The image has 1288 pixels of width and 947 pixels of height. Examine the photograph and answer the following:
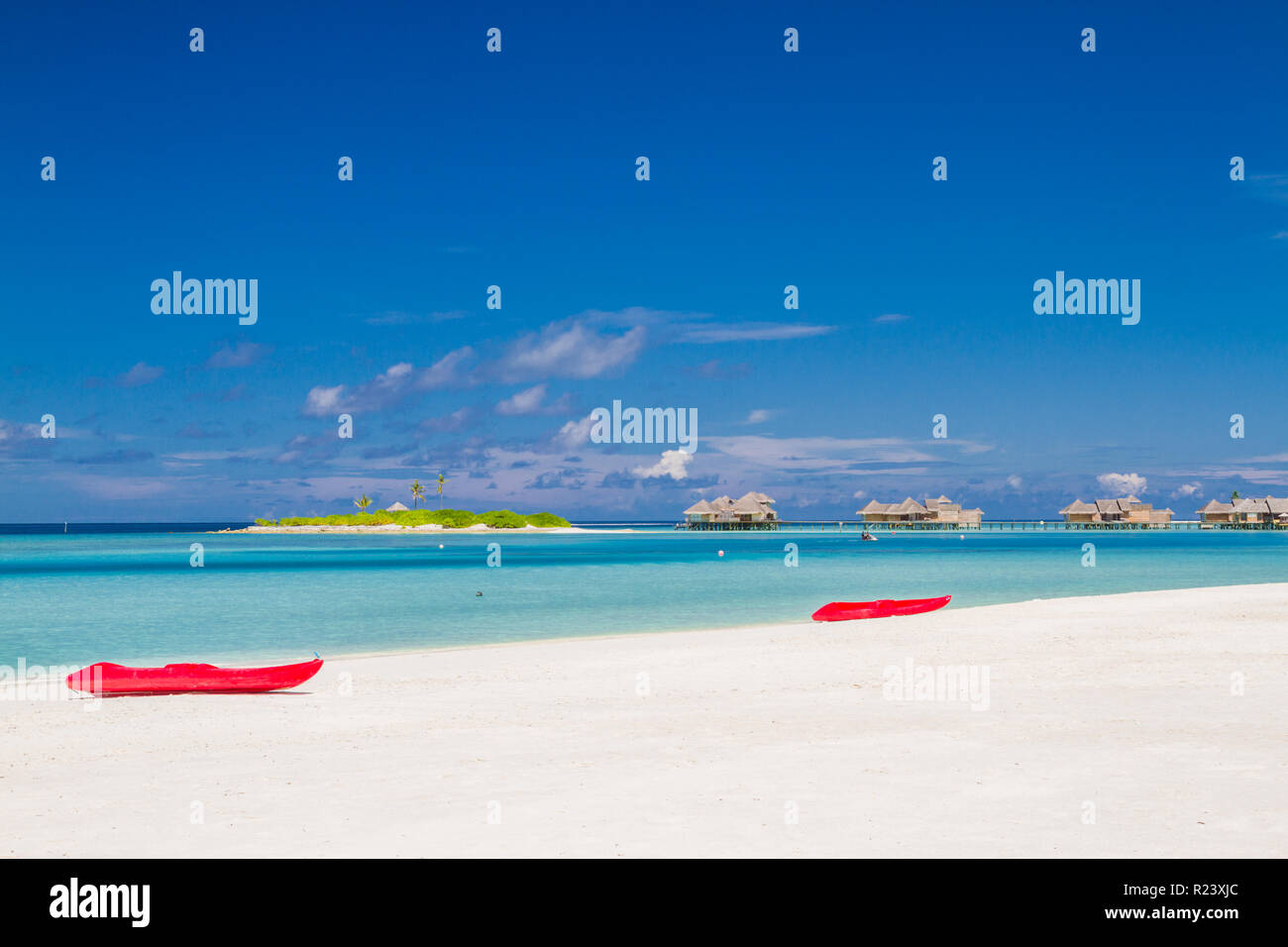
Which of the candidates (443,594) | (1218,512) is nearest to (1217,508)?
(1218,512)

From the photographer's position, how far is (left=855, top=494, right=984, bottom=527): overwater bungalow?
172625 mm

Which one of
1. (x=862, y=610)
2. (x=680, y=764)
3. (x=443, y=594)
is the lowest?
(x=443, y=594)

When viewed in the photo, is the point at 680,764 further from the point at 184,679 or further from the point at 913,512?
the point at 913,512

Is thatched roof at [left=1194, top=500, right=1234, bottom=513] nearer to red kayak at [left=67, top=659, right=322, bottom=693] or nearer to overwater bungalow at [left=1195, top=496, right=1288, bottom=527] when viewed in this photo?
overwater bungalow at [left=1195, top=496, right=1288, bottom=527]

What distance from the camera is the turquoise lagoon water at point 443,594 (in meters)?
27.8

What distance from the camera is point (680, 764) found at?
10.2 meters

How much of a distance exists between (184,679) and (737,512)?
6382 inches

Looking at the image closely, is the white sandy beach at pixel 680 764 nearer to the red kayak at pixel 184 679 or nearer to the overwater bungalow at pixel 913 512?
the red kayak at pixel 184 679

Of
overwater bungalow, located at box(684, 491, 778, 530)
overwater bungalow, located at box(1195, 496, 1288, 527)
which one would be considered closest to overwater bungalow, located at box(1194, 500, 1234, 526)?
overwater bungalow, located at box(1195, 496, 1288, 527)

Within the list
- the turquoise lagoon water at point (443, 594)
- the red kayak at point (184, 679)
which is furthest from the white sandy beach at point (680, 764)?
the turquoise lagoon water at point (443, 594)

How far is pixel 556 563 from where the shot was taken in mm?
73500

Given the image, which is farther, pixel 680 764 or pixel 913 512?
pixel 913 512
